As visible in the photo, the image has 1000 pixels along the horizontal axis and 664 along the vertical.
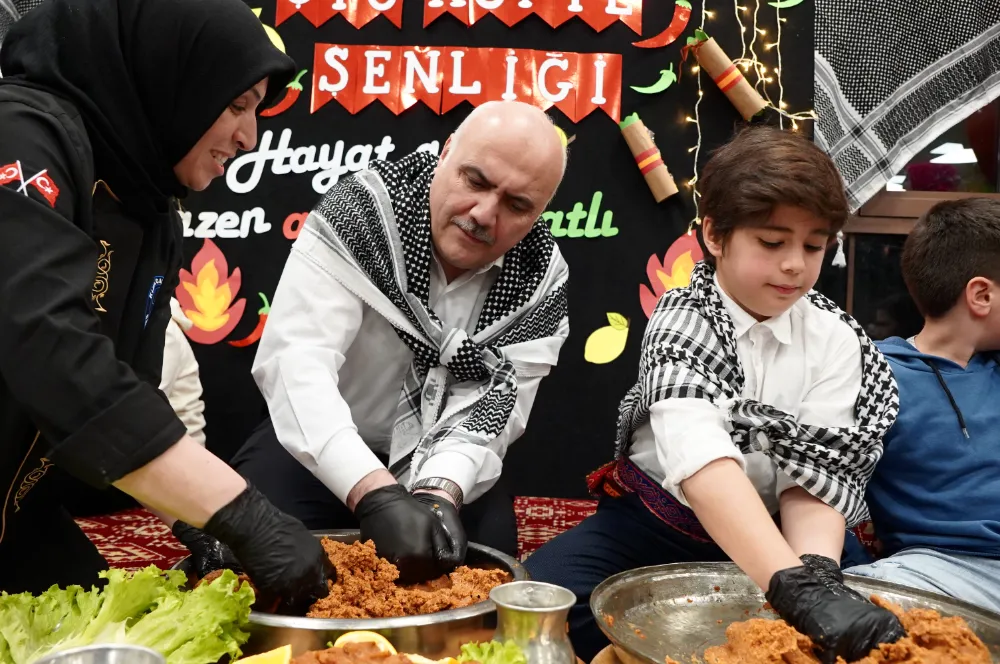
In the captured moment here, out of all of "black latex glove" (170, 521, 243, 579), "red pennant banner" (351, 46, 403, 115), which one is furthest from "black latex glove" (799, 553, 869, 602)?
"red pennant banner" (351, 46, 403, 115)

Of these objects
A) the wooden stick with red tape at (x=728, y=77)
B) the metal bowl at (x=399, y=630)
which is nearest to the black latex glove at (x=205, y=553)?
the metal bowl at (x=399, y=630)

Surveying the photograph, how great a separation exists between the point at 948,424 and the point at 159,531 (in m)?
2.54

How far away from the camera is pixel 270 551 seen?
3.79ft

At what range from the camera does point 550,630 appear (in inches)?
36.2

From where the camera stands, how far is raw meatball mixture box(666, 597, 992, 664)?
3.47ft

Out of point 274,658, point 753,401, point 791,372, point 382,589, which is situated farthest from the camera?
point 791,372

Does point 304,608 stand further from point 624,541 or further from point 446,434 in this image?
point 624,541

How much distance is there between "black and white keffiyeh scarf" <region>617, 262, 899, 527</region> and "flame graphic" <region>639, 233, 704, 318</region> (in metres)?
1.72

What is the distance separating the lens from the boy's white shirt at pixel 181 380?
9.57 ft

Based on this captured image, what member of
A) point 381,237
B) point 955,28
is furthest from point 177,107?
point 955,28

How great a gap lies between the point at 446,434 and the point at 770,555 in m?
0.83

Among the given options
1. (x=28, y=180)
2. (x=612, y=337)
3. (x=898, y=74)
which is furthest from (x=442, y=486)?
(x=898, y=74)

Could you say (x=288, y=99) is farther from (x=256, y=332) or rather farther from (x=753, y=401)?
Result: (x=753, y=401)

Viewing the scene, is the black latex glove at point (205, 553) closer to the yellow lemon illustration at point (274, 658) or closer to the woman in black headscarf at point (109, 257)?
the woman in black headscarf at point (109, 257)
